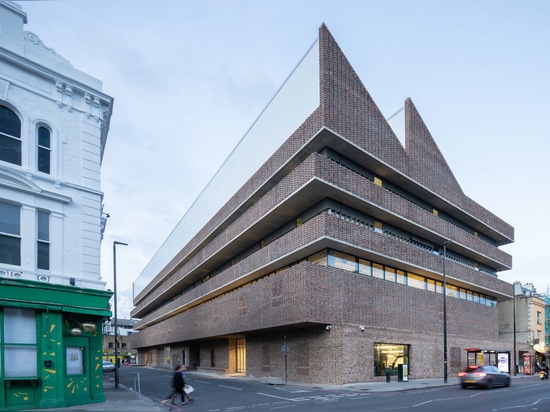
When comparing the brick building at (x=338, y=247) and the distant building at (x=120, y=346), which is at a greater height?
the brick building at (x=338, y=247)

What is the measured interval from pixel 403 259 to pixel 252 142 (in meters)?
15.5

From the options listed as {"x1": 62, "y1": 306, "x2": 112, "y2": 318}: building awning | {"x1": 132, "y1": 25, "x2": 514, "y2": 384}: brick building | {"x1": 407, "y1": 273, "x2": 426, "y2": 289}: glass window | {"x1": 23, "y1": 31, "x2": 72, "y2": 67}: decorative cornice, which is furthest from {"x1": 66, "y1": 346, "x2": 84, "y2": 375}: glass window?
{"x1": 407, "y1": 273, "x2": 426, "y2": 289}: glass window

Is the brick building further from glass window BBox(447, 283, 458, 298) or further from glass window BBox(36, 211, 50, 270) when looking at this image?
glass window BBox(36, 211, 50, 270)

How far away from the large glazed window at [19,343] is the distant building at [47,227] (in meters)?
0.03

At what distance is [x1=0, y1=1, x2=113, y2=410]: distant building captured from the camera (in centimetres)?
1440

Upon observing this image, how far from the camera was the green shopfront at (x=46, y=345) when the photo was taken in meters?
14.0

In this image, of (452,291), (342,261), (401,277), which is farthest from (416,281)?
(342,261)

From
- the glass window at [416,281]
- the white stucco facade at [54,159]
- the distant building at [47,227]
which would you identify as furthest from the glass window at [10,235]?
the glass window at [416,281]

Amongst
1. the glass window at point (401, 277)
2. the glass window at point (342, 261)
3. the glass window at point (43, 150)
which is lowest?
the glass window at point (401, 277)

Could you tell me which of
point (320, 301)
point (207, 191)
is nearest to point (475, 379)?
point (320, 301)

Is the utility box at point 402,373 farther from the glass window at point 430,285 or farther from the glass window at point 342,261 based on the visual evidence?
the glass window at point 430,285

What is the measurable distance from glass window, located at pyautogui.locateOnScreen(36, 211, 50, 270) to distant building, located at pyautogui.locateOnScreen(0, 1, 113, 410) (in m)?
0.04

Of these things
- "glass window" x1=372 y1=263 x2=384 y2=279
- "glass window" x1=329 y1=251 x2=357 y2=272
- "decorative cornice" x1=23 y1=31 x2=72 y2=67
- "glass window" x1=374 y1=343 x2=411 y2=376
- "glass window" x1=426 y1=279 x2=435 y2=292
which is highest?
"decorative cornice" x1=23 y1=31 x2=72 y2=67

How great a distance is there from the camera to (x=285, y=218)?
31.7 meters
